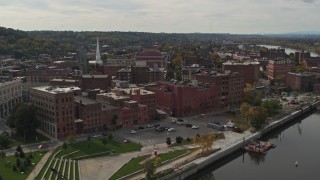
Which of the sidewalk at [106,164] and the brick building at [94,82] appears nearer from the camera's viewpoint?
the sidewalk at [106,164]

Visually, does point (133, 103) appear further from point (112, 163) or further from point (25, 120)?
point (112, 163)

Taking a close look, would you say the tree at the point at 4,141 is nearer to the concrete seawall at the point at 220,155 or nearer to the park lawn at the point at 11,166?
the park lawn at the point at 11,166

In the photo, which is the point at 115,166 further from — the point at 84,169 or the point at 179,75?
the point at 179,75

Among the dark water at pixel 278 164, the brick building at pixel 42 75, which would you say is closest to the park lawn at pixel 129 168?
the dark water at pixel 278 164

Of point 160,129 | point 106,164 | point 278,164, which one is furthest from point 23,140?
point 278,164

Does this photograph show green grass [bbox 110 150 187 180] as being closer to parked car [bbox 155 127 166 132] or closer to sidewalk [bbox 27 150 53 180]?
sidewalk [bbox 27 150 53 180]

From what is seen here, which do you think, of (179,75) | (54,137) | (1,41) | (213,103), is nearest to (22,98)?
(54,137)
